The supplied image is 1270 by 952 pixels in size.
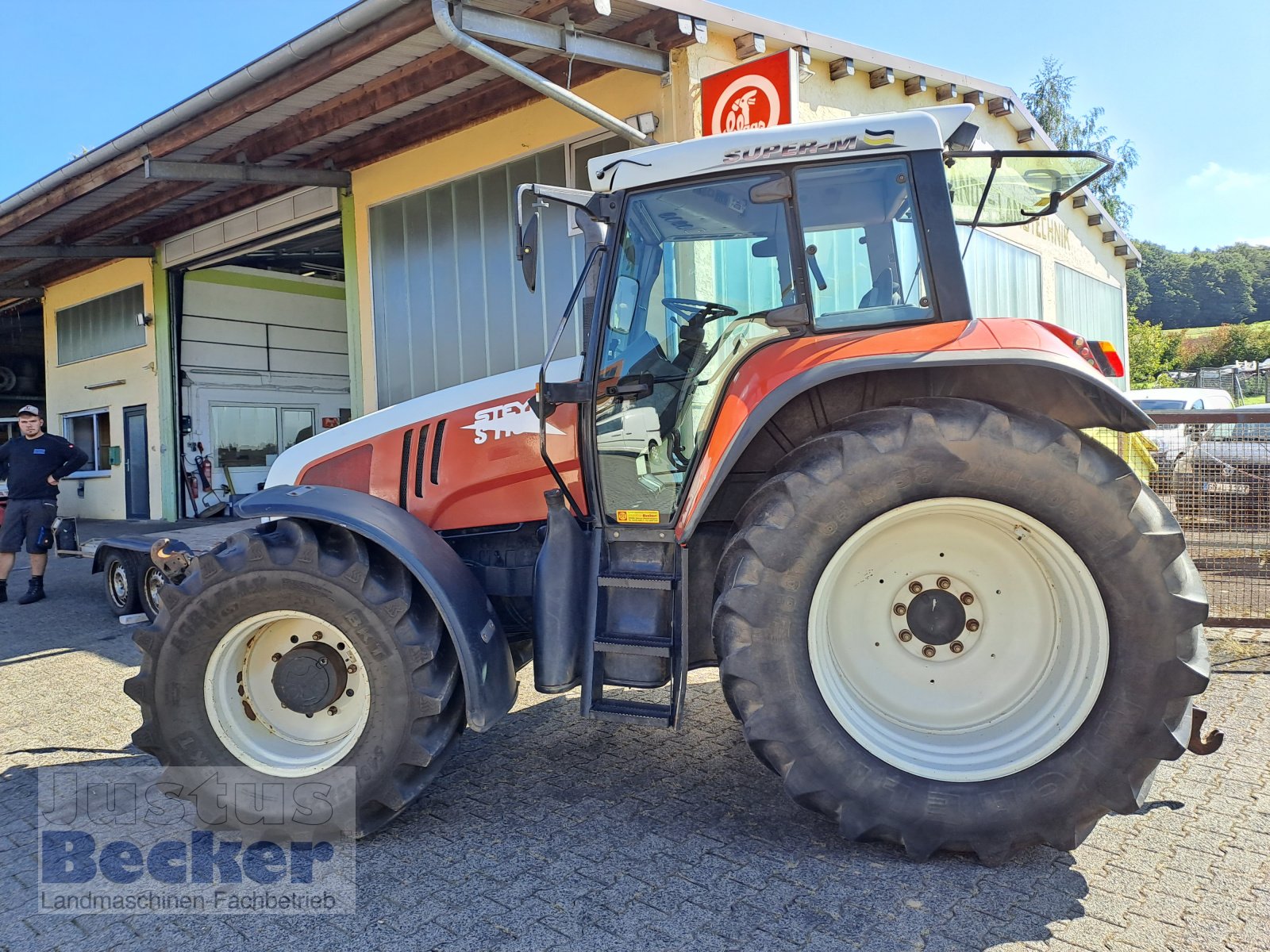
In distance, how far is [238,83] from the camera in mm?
8078

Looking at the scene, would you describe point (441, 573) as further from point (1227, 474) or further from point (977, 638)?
point (1227, 474)

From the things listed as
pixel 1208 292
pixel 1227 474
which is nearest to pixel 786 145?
pixel 1227 474

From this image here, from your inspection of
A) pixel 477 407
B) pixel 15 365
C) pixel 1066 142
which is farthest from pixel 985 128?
pixel 15 365

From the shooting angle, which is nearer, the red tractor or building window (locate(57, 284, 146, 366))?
the red tractor

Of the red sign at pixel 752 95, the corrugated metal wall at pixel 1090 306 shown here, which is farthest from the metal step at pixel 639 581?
the corrugated metal wall at pixel 1090 306

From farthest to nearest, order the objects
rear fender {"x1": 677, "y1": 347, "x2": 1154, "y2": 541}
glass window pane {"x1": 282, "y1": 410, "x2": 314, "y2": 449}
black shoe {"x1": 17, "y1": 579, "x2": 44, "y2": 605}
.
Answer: glass window pane {"x1": 282, "y1": 410, "x2": 314, "y2": 449} → black shoe {"x1": 17, "y1": 579, "x2": 44, "y2": 605} → rear fender {"x1": 677, "y1": 347, "x2": 1154, "y2": 541}

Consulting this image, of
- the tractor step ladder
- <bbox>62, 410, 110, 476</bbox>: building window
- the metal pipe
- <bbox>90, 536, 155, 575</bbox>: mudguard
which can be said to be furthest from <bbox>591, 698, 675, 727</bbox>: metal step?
<bbox>62, 410, 110, 476</bbox>: building window

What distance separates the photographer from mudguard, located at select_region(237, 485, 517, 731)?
311cm

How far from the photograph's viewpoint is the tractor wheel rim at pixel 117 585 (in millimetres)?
7449

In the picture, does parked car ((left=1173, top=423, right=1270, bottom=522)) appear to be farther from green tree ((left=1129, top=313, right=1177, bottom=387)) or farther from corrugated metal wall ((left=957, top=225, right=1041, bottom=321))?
green tree ((left=1129, top=313, right=1177, bottom=387))

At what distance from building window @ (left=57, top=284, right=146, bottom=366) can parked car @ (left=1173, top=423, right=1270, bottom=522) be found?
15476 millimetres

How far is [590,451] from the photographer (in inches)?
133

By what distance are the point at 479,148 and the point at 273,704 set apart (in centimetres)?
731

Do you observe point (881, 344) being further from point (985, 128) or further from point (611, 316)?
point (985, 128)
